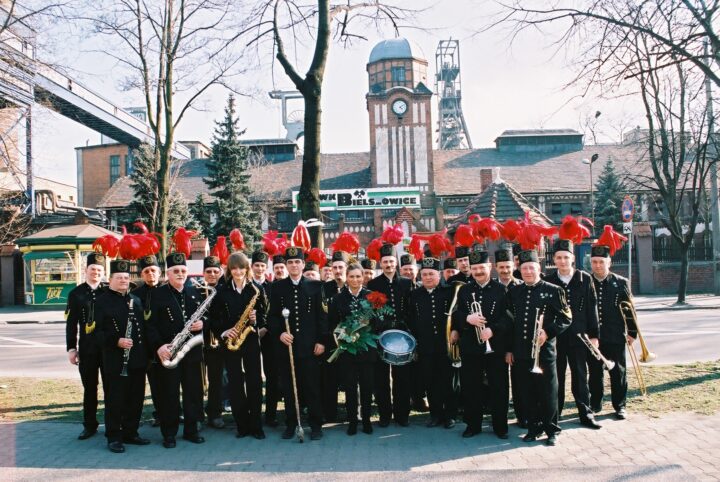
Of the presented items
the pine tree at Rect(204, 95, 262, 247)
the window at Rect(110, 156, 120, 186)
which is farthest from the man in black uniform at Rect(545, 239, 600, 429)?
the window at Rect(110, 156, 120, 186)

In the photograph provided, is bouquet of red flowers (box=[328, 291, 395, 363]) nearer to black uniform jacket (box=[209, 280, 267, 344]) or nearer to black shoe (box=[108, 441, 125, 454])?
black uniform jacket (box=[209, 280, 267, 344])

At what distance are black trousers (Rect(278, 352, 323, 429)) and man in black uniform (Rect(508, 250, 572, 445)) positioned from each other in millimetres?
2374

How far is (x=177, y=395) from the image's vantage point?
6.77 m

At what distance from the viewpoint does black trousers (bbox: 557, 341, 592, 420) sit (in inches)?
281

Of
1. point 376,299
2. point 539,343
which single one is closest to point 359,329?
point 376,299

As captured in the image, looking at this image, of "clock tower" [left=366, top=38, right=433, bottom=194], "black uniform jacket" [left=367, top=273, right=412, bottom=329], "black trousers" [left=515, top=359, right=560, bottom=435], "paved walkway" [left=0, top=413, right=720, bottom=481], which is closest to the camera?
"paved walkway" [left=0, top=413, right=720, bottom=481]

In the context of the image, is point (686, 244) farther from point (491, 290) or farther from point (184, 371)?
point (184, 371)

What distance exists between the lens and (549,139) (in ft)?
170

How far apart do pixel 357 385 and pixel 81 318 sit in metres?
3.51

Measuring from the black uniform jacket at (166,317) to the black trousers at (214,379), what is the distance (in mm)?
435

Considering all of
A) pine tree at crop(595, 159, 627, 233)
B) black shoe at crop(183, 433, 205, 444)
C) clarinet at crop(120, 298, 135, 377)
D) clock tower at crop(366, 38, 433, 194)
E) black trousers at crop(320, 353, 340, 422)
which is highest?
clock tower at crop(366, 38, 433, 194)

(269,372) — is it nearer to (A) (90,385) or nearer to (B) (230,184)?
(A) (90,385)

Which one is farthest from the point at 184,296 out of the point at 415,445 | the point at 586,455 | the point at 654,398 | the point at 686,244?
the point at 686,244

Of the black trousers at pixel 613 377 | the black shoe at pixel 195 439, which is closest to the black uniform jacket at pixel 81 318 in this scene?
the black shoe at pixel 195 439
